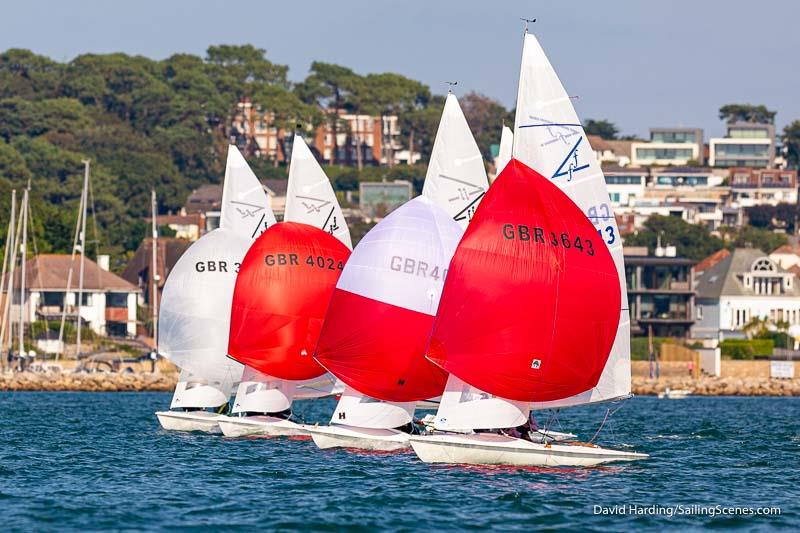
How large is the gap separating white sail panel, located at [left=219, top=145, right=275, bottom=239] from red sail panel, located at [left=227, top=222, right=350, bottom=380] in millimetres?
5530

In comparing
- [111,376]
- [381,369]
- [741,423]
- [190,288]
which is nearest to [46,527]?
[381,369]

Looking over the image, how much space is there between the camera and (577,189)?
1478 inches

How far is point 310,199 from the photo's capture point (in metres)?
51.8

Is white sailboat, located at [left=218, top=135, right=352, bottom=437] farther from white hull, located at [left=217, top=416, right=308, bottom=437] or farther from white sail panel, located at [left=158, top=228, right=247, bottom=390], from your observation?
white sail panel, located at [left=158, top=228, right=247, bottom=390]

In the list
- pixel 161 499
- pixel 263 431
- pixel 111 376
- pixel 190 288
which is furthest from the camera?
pixel 111 376

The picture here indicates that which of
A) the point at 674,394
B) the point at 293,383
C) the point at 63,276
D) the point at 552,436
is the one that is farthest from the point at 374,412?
the point at 63,276

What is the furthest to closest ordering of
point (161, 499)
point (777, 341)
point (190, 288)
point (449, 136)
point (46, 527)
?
point (777, 341) < point (190, 288) < point (449, 136) < point (161, 499) < point (46, 527)

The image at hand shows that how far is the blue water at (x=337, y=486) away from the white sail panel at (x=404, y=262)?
13.1 feet

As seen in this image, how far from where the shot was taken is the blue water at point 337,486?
3023 cm

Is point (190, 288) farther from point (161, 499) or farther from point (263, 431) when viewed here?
point (161, 499)

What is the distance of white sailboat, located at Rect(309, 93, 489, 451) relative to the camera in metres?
40.4

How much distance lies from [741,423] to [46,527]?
139 ft

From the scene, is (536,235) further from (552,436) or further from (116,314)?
(116,314)

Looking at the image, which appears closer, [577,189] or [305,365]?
[577,189]
